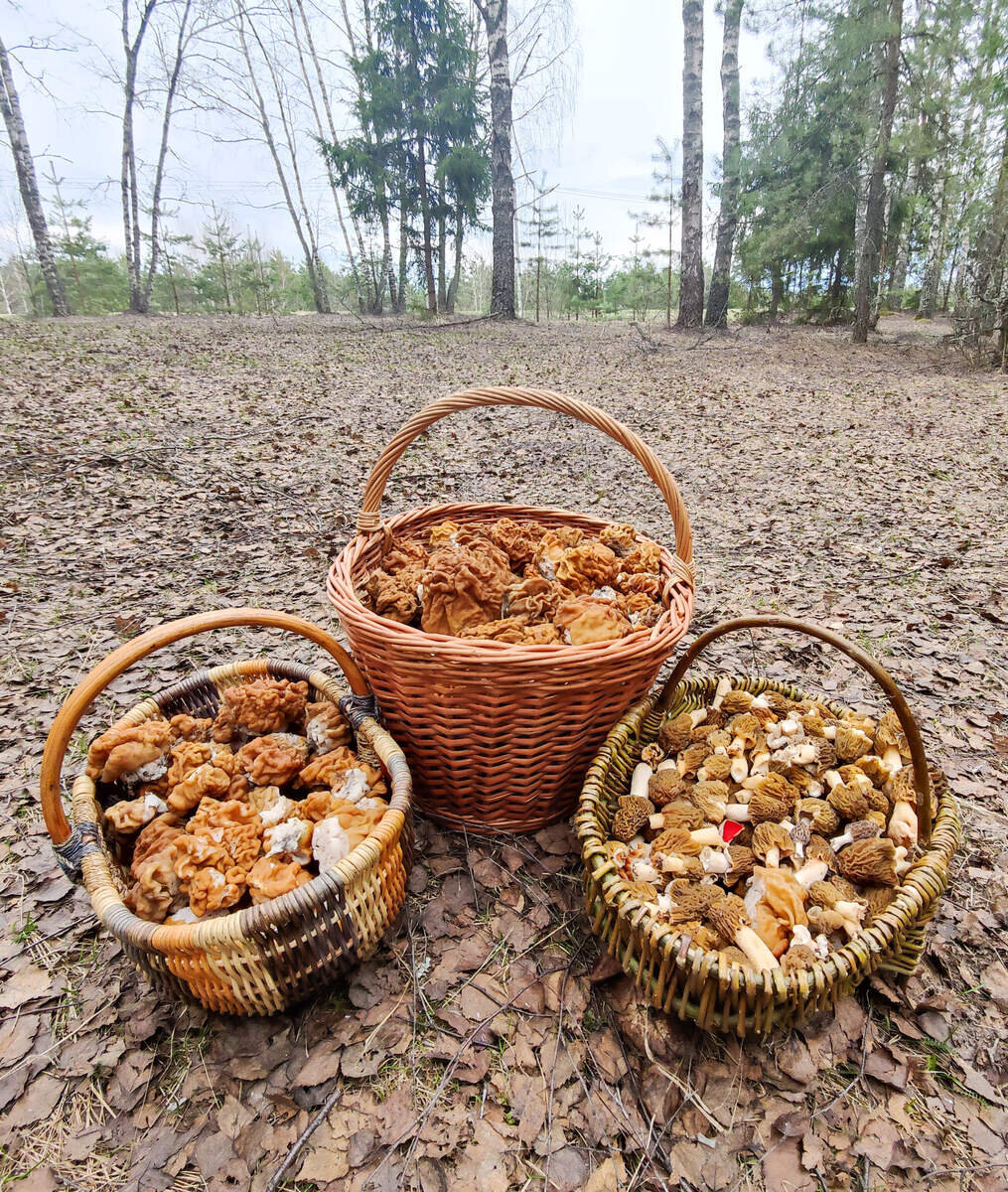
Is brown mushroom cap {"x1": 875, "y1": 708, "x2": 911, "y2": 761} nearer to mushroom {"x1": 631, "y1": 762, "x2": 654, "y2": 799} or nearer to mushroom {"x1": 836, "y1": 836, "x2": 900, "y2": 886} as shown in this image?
mushroom {"x1": 836, "y1": 836, "x2": 900, "y2": 886}

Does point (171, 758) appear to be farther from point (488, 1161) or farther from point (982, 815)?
point (982, 815)

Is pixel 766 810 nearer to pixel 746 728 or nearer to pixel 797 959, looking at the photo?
pixel 746 728

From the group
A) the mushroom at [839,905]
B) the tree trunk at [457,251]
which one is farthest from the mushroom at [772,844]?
the tree trunk at [457,251]

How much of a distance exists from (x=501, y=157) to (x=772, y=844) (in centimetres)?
1630

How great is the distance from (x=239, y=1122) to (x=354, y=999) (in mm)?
333

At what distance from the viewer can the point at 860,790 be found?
1.79 meters

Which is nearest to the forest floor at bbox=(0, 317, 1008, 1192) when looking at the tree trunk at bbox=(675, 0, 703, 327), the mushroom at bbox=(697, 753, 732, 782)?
the mushroom at bbox=(697, 753, 732, 782)

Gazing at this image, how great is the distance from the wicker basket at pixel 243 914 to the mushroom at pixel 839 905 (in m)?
1.11

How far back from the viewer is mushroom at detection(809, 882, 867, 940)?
148cm

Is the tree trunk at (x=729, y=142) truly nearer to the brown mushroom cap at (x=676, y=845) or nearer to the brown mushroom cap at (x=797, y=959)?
the brown mushroom cap at (x=676, y=845)

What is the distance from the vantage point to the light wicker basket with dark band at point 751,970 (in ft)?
4.32

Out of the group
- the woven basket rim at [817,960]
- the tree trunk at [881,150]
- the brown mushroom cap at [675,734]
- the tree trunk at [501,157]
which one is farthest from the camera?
the tree trunk at [501,157]

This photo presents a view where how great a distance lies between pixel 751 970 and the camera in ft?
4.35

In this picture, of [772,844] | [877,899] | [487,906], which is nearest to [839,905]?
[877,899]
